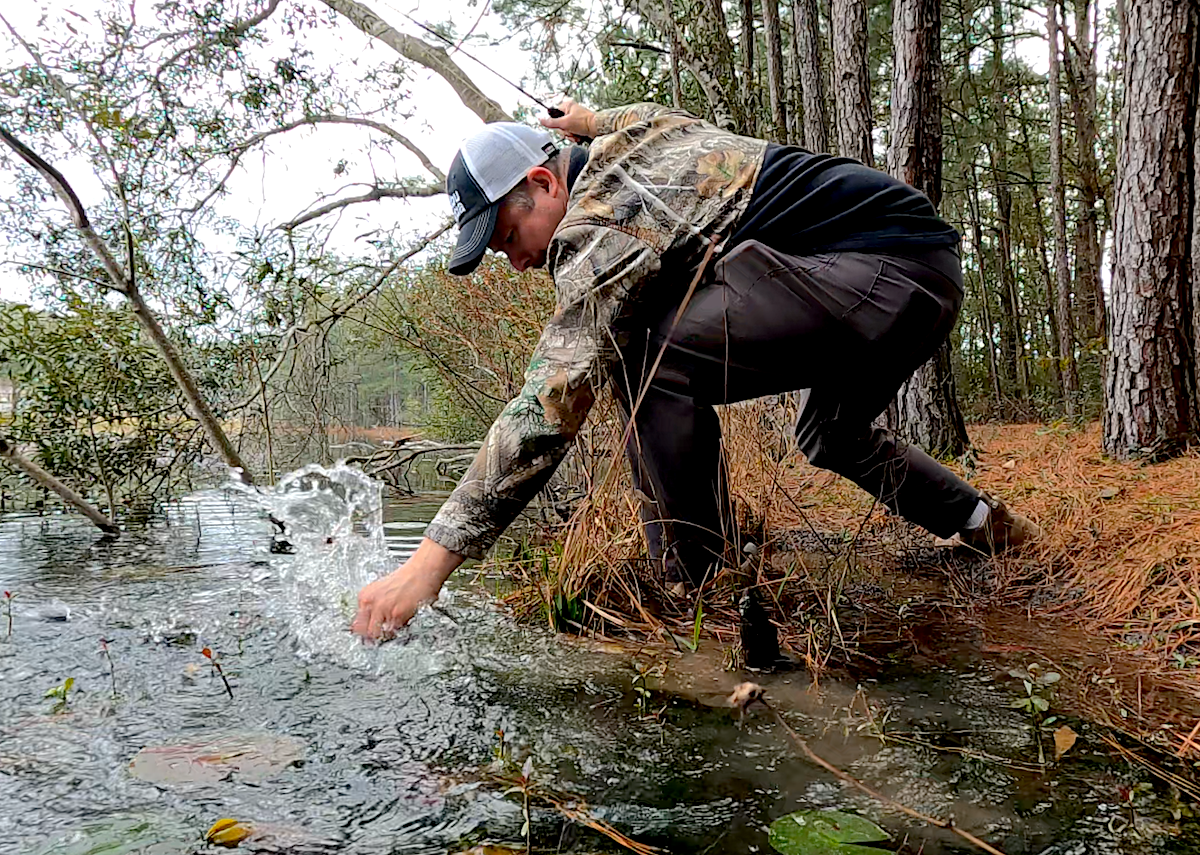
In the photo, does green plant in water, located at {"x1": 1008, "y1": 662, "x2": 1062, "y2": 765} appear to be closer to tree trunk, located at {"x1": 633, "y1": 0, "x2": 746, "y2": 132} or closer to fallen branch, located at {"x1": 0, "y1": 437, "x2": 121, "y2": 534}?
fallen branch, located at {"x1": 0, "y1": 437, "x2": 121, "y2": 534}

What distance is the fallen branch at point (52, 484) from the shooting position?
121 inches

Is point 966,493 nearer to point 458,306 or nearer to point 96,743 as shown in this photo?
point 96,743

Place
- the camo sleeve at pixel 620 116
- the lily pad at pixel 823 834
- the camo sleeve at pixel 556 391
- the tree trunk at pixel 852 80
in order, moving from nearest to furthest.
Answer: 1. the lily pad at pixel 823 834
2. the camo sleeve at pixel 556 391
3. the camo sleeve at pixel 620 116
4. the tree trunk at pixel 852 80

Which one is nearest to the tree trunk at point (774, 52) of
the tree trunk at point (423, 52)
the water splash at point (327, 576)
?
the tree trunk at point (423, 52)

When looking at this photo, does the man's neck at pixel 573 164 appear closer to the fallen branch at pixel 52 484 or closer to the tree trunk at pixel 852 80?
the fallen branch at pixel 52 484

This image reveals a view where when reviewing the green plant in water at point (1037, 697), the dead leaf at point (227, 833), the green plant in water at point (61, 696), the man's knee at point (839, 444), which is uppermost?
the man's knee at point (839, 444)

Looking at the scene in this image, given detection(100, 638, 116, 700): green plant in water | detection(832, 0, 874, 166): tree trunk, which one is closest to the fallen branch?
detection(100, 638, 116, 700): green plant in water

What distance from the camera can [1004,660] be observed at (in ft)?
5.77

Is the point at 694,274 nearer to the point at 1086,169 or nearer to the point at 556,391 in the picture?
the point at 556,391

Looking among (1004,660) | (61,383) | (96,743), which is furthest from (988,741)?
(61,383)

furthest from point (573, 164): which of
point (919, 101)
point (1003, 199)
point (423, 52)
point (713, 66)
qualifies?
point (1003, 199)

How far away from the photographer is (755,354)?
1.89m

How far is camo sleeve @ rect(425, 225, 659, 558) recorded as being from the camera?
1562 mm

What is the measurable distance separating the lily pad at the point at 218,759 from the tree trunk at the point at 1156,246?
3.89 metres
